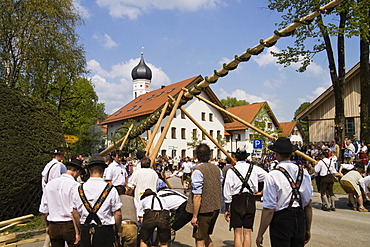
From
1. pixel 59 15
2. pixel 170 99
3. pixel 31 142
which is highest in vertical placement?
pixel 59 15

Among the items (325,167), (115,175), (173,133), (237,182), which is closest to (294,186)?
(237,182)

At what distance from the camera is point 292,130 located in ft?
181

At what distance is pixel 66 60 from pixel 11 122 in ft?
32.9

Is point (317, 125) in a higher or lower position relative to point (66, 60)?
lower

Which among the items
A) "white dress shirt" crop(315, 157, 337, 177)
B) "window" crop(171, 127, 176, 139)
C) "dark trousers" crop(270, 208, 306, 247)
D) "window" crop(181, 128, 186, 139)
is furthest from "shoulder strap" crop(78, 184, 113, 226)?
"window" crop(181, 128, 186, 139)

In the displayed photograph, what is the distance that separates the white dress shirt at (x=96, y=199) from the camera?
3.94 meters

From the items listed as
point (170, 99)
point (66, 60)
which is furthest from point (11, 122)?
point (66, 60)

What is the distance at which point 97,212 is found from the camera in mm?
3934

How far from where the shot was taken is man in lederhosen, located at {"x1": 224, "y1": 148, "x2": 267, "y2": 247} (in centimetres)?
526

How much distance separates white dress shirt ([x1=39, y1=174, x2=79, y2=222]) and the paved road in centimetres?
282

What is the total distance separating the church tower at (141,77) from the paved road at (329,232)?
7263 centimetres

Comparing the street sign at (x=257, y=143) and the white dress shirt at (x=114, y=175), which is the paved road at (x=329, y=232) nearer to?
the white dress shirt at (x=114, y=175)

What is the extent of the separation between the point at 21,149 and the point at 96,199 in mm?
5574

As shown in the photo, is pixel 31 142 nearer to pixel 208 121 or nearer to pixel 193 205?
pixel 193 205
